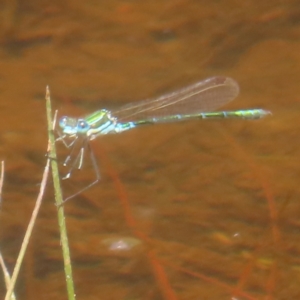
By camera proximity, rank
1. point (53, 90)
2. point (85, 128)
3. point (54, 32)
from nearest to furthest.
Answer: point (85, 128)
point (53, 90)
point (54, 32)

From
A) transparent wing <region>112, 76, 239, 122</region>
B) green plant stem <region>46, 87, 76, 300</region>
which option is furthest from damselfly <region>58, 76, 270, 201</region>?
green plant stem <region>46, 87, 76, 300</region>

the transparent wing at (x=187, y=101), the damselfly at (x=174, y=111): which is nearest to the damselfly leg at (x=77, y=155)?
the damselfly at (x=174, y=111)

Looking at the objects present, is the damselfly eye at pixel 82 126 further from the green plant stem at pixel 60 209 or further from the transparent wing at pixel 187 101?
the green plant stem at pixel 60 209

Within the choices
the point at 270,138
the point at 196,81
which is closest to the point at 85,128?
the point at 196,81

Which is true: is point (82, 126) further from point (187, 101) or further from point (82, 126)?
point (187, 101)

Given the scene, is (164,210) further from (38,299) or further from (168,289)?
(38,299)

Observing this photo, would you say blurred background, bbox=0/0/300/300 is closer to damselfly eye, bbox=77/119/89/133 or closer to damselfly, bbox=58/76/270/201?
damselfly, bbox=58/76/270/201

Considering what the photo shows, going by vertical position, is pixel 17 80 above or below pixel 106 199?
above
